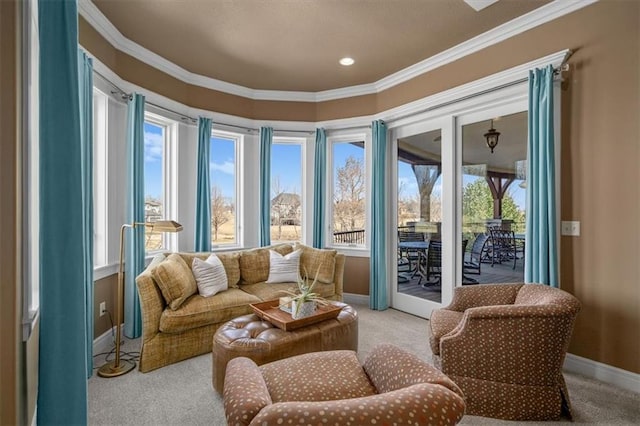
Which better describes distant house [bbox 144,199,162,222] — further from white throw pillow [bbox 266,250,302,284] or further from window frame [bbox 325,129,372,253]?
window frame [bbox 325,129,372,253]

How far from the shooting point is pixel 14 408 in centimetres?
133

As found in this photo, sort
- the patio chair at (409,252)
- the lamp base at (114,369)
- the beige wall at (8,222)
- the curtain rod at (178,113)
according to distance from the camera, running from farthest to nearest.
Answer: the patio chair at (409,252) < the curtain rod at (178,113) < the lamp base at (114,369) < the beige wall at (8,222)

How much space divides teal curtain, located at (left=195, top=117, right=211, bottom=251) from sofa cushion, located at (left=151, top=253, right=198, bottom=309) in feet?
3.44

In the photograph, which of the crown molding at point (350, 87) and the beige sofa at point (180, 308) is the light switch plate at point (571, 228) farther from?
the beige sofa at point (180, 308)

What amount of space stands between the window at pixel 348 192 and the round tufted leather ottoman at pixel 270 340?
216cm

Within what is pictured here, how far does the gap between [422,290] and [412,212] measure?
3.28 feet

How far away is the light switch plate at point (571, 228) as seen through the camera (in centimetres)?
271

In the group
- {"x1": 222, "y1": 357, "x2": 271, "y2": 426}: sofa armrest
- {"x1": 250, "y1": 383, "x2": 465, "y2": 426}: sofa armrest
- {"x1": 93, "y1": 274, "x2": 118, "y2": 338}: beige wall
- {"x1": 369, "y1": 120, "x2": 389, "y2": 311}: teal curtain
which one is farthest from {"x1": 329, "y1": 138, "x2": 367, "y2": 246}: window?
{"x1": 250, "y1": 383, "x2": 465, "y2": 426}: sofa armrest

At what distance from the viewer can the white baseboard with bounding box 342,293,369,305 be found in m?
4.66

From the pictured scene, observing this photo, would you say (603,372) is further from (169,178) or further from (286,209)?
(169,178)

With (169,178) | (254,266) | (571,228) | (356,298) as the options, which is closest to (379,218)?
(356,298)

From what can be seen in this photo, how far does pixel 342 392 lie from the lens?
1513 millimetres

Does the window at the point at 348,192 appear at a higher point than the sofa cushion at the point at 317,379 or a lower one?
higher

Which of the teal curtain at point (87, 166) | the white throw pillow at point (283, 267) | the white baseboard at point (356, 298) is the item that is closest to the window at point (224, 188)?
the white throw pillow at point (283, 267)
